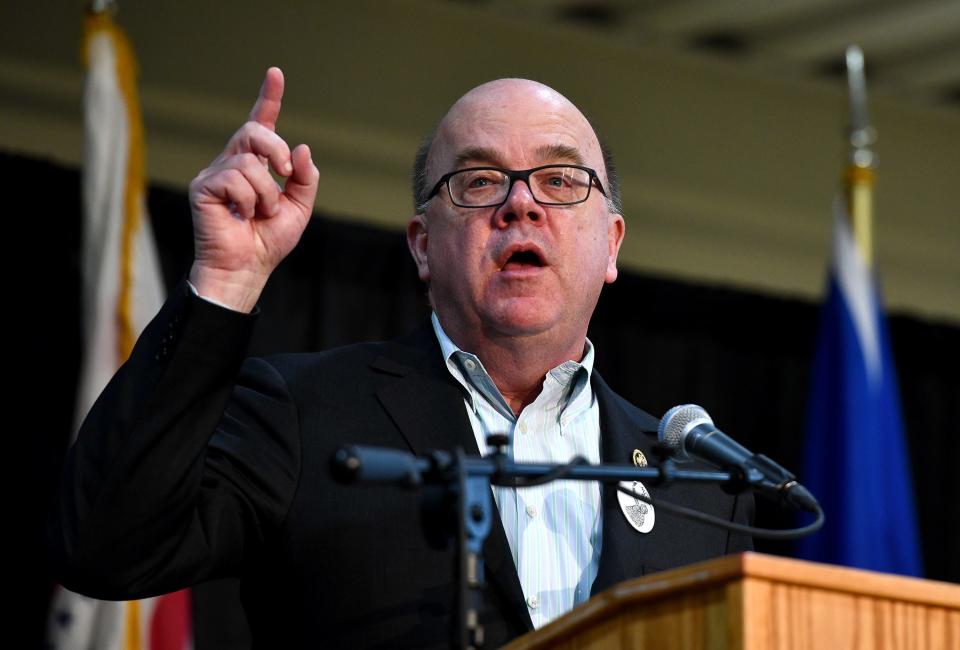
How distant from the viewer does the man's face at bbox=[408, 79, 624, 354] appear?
2234 mm

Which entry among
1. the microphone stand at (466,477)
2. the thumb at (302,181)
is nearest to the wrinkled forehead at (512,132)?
the thumb at (302,181)

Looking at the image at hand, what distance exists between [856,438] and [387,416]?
2.87m

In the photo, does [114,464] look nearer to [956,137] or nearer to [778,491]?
[778,491]

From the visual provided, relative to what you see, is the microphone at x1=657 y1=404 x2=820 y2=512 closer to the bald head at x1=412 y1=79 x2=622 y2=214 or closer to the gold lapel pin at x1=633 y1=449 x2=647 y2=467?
the gold lapel pin at x1=633 y1=449 x2=647 y2=467

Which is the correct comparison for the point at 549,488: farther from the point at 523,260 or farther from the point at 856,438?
the point at 856,438

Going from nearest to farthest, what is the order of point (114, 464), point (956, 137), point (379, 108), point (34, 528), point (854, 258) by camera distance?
point (114, 464) → point (34, 528) → point (854, 258) → point (379, 108) → point (956, 137)

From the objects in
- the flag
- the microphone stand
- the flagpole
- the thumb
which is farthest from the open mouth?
the flagpole

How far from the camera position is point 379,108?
5418 millimetres

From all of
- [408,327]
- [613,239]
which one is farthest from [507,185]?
[408,327]

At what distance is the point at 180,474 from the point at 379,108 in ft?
12.5

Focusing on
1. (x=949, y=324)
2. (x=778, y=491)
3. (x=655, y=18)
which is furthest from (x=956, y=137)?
(x=778, y=491)

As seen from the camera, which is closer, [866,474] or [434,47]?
[866,474]

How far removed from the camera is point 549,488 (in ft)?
6.95

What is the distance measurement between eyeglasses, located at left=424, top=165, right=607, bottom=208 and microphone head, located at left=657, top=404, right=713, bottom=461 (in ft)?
1.78
